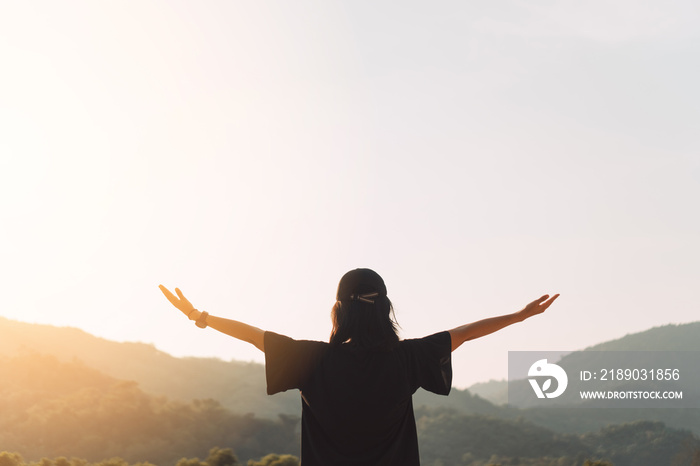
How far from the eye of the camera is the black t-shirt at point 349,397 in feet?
11.5

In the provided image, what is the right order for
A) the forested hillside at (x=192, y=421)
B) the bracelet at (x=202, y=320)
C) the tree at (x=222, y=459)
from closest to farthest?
the bracelet at (x=202, y=320), the tree at (x=222, y=459), the forested hillside at (x=192, y=421)

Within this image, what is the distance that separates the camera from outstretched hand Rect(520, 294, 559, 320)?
13.2 ft

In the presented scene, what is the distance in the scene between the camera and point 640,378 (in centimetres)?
11556

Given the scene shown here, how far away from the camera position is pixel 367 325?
3.58 metres

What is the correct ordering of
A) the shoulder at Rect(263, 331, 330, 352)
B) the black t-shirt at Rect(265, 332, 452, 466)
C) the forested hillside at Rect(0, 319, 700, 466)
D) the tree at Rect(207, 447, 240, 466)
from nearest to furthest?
1. the black t-shirt at Rect(265, 332, 452, 466)
2. the shoulder at Rect(263, 331, 330, 352)
3. the tree at Rect(207, 447, 240, 466)
4. the forested hillside at Rect(0, 319, 700, 466)

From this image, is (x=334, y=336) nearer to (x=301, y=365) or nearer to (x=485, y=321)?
(x=301, y=365)

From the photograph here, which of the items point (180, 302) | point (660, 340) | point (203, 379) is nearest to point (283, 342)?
point (180, 302)

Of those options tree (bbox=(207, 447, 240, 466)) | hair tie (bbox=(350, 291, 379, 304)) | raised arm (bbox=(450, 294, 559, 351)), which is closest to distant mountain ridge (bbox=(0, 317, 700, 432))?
tree (bbox=(207, 447, 240, 466))

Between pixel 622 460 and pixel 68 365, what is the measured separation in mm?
57364

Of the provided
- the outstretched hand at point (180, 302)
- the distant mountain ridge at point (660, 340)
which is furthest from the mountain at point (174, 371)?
the outstretched hand at point (180, 302)

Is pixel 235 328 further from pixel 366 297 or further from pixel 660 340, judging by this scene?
pixel 660 340

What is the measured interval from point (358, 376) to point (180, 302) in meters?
1.06

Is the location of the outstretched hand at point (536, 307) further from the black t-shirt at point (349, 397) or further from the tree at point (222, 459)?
the tree at point (222, 459)

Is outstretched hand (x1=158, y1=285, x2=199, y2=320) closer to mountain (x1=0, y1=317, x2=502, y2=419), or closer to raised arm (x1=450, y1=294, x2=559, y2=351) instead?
raised arm (x1=450, y1=294, x2=559, y2=351)
